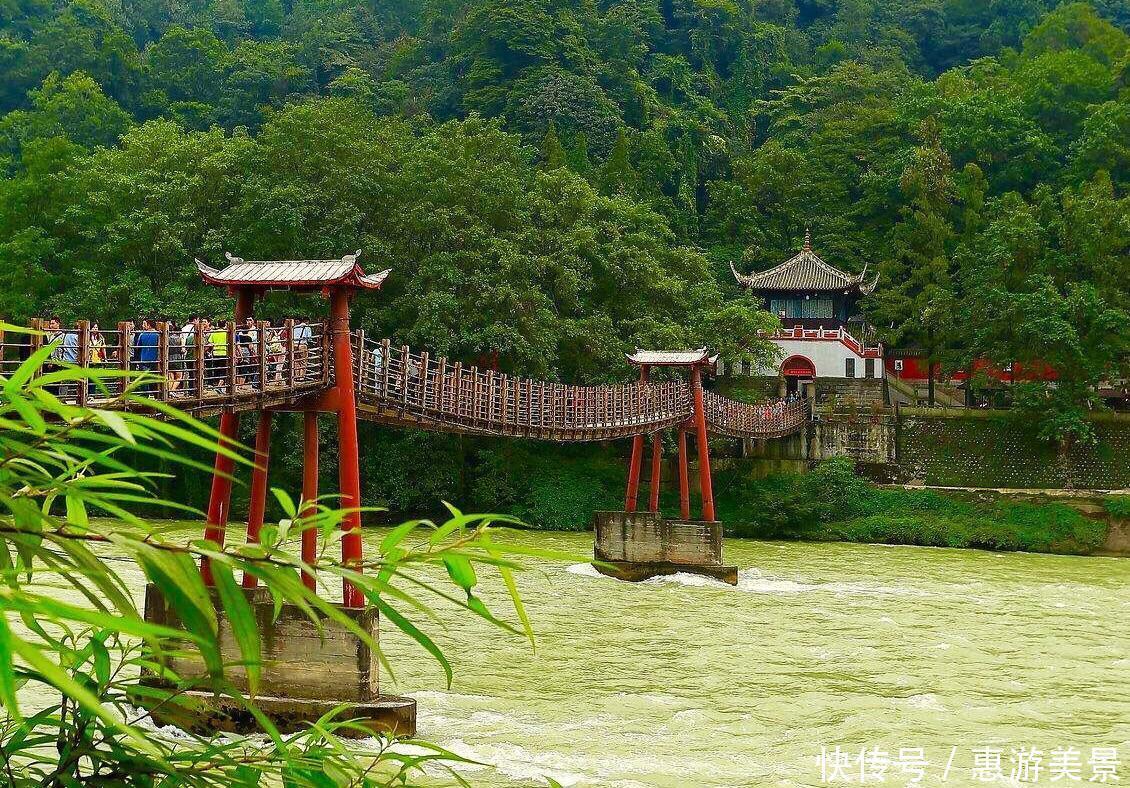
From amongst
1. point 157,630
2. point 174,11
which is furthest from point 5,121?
point 157,630

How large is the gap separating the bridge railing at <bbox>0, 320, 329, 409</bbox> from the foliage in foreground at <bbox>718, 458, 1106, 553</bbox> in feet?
69.8

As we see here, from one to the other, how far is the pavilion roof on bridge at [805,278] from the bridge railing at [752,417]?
22.8 feet

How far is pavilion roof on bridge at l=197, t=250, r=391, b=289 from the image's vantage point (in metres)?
13.1

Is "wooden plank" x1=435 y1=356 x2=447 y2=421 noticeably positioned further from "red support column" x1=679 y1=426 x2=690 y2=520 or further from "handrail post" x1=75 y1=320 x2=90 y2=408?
"red support column" x1=679 y1=426 x2=690 y2=520

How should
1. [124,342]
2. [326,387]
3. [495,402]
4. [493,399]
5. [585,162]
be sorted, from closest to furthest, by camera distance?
[124,342], [326,387], [493,399], [495,402], [585,162]

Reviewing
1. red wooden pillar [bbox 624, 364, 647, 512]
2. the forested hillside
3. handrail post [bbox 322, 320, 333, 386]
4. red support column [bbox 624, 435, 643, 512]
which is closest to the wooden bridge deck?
handrail post [bbox 322, 320, 333, 386]

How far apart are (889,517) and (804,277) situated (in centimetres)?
1372

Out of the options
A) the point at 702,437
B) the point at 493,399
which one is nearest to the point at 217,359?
the point at 493,399

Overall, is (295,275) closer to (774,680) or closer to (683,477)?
(774,680)

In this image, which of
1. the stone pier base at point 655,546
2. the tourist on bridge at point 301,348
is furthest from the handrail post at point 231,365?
the stone pier base at point 655,546

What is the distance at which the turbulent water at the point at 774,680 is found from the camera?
11445mm

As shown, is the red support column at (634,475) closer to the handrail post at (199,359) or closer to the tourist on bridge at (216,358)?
the tourist on bridge at (216,358)

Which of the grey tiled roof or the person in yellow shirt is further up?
the grey tiled roof

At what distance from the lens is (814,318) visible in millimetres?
45812
